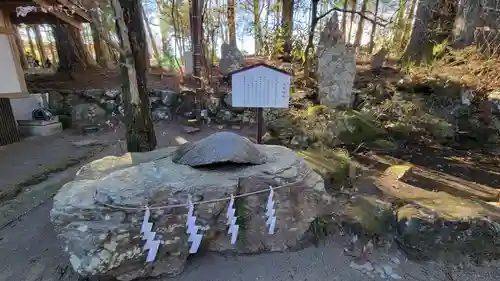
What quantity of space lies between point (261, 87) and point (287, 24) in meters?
6.17

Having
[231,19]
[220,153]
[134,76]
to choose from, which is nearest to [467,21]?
[231,19]

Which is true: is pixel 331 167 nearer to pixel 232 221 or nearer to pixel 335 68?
pixel 232 221

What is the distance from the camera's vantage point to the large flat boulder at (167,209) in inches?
77.6

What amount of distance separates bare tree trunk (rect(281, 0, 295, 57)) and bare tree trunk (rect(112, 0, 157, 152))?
229 inches

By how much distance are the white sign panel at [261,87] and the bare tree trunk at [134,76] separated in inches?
49.2

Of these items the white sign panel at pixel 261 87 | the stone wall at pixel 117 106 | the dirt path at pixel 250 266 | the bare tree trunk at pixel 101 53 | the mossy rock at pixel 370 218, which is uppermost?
the bare tree trunk at pixel 101 53

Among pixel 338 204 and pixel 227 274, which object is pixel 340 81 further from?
pixel 227 274

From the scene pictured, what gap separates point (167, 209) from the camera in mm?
2121

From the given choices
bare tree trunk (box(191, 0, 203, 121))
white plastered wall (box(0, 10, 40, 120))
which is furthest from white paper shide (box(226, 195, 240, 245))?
white plastered wall (box(0, 10, 40, 120))

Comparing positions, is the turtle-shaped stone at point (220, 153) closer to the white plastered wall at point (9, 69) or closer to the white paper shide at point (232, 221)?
the white paper shide at point (232, 221)

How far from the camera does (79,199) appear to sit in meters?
2.02

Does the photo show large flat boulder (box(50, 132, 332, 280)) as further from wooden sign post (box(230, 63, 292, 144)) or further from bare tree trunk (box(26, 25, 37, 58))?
bare tree trunk (box(26, 25, 37, 58))

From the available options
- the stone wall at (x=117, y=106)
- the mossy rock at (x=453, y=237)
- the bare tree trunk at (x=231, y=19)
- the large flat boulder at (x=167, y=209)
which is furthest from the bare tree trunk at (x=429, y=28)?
the large flat boulder at (x=167, y=209)

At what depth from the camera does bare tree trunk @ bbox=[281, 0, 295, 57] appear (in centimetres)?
870
